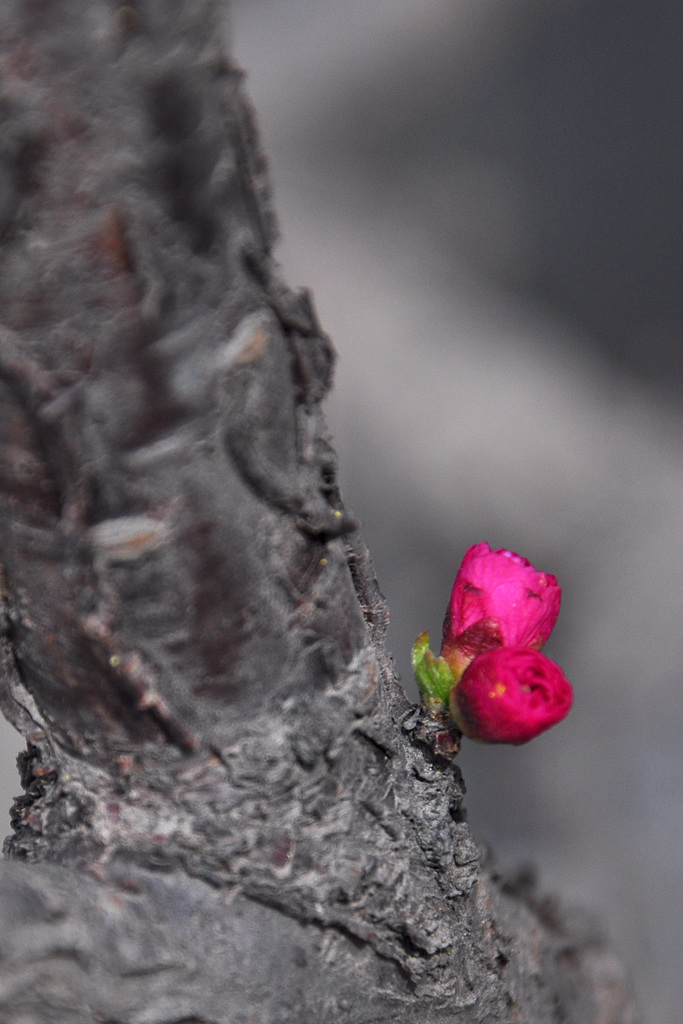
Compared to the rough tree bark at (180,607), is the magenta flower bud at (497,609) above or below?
above

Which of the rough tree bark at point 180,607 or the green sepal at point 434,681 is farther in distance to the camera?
the green sepal at point 434,681

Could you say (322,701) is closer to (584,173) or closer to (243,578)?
(243,578)

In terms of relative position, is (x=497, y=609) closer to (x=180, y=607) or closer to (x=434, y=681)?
(x=434, y=681)

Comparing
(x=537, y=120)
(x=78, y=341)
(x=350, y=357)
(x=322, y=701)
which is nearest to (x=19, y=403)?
(x=78, y=341)

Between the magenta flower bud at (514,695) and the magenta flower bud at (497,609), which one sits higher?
the magenta flower bud at (497,609)

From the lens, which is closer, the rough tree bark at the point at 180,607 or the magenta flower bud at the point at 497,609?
the rough tree bark at the point at 180,607
